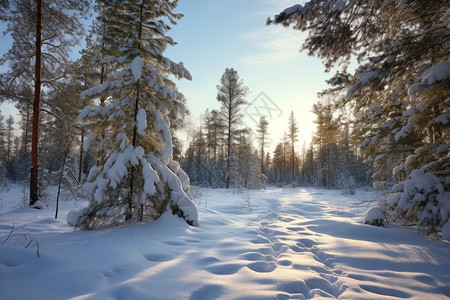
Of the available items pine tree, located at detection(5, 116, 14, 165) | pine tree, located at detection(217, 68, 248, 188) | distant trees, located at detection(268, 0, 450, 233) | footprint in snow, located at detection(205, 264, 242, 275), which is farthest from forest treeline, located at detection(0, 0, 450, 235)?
pine tree, located at detection(5, 116, 14, 165)

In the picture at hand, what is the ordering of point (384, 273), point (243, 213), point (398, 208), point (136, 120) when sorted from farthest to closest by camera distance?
1. point (243, 213)
2. point (136, 120)
3. point (398, 208)
4. point (384, 273)

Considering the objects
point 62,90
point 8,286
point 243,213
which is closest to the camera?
point 8,286

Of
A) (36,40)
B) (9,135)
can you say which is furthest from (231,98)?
(9,135)

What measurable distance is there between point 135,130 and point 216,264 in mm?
3522

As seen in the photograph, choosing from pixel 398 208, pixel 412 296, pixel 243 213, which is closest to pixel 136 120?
pixel 243 213

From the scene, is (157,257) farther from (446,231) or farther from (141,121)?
(446,231)

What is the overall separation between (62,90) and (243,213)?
29.5ft

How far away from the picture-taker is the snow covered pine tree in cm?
444

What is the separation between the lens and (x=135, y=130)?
489 cm

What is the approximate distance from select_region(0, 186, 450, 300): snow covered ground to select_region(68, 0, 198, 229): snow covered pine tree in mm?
489

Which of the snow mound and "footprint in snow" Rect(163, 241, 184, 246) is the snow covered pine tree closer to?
"footprint in snow" Rect(163, 241, 184, 246)

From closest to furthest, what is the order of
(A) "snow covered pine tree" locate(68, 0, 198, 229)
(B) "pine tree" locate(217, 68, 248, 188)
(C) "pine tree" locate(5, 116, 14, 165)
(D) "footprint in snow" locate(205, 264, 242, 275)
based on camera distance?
(D) "footprint in snow" locate(205, 264, 242, 275)
(A) "snow covered pine tree" locate(68, 0, 198, 229)
(B) "pine tree" locate(217, 68, 248, 188)
(C) "pine tree" locate(5, 116, 14, 165)

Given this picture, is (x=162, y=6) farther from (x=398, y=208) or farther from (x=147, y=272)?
(x=398, y=208)

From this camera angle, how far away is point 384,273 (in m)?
2.75
